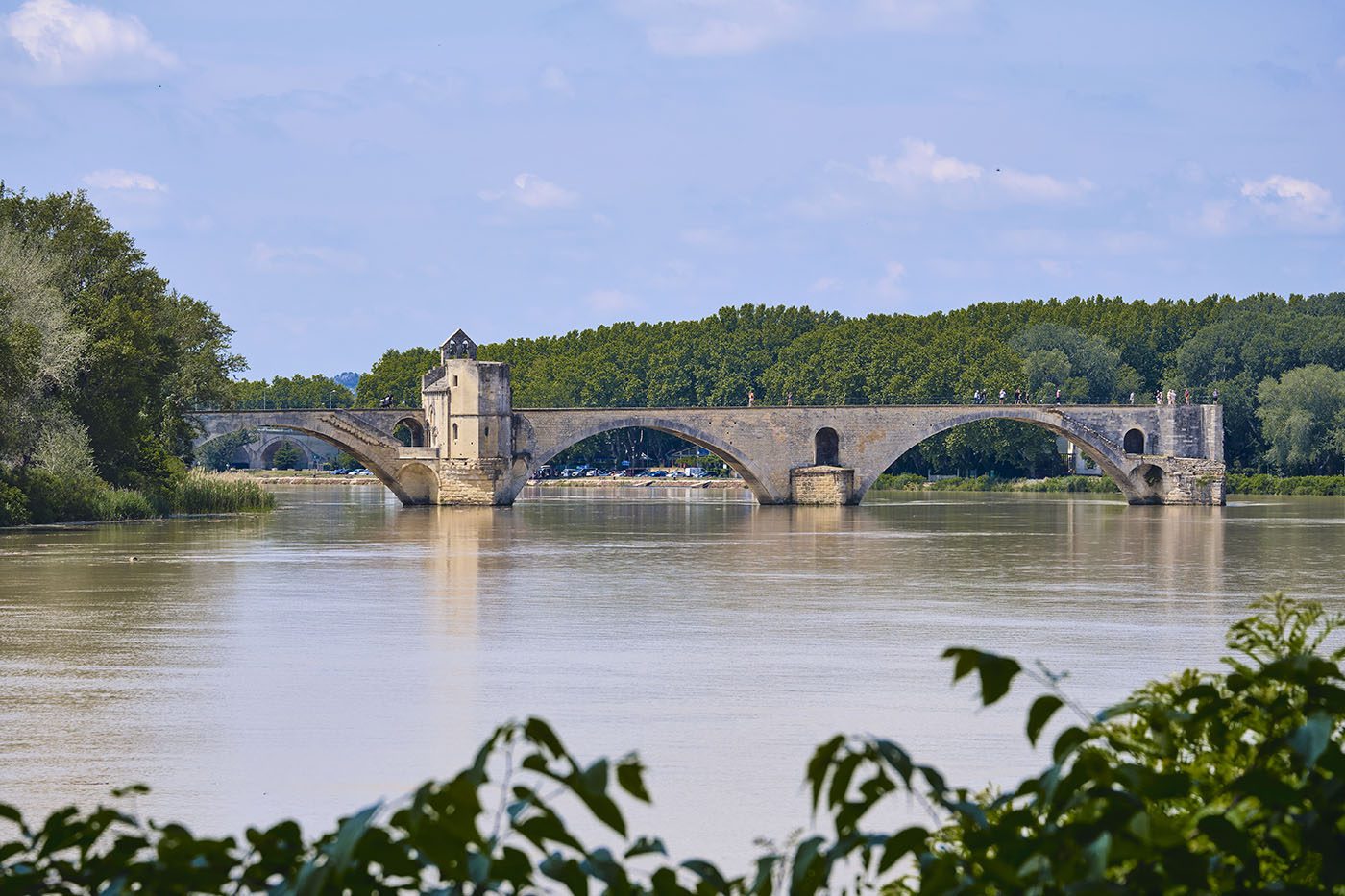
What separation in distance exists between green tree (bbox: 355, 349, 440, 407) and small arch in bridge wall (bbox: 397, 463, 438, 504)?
44.3 m

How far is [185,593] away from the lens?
20875 millimetres

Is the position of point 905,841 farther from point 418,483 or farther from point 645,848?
point 418,483

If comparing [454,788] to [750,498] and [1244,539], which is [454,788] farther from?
[750,498]

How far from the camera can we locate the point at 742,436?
5431cm

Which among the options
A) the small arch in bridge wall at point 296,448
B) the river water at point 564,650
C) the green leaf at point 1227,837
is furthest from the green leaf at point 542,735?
the small arch in bridge wall at point 296,448

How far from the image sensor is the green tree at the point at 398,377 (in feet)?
331

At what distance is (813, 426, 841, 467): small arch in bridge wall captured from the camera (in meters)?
54.8

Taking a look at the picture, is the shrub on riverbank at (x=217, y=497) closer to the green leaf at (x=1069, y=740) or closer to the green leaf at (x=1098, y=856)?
the green leaf at (x=1069, y=740)

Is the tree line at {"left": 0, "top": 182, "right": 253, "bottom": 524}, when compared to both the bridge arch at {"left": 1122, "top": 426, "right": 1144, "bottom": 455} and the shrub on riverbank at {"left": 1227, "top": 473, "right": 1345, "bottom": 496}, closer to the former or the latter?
the bridge arch at {"left": 1122, "top": 426, "right": 1144, "bottom": 455}

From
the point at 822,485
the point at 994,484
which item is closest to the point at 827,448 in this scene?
the point at 822,485

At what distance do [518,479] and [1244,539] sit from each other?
24.9 meters

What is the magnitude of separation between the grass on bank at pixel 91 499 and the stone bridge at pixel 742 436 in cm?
528

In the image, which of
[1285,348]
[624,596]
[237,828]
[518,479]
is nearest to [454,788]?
[237,828]

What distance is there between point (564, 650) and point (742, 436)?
128 feet
